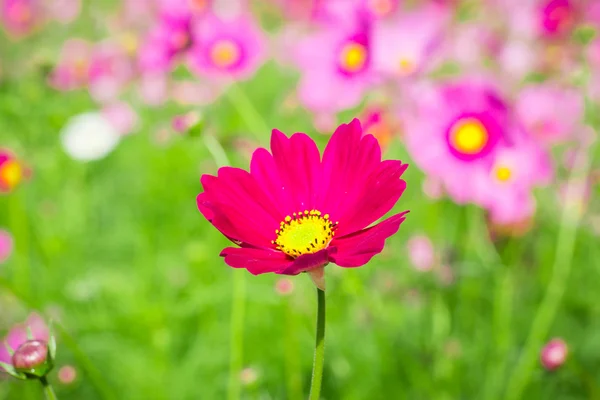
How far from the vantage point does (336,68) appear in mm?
865

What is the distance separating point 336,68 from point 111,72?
114 cm

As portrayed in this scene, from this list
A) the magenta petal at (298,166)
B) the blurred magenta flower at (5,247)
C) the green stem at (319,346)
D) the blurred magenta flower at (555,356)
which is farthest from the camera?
the blurred magenta flower at (5,247)

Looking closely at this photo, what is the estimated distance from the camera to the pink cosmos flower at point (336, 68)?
2.62 feet

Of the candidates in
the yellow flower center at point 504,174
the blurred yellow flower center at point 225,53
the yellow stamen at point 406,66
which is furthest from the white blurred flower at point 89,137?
the yellow flower center at point 504,174

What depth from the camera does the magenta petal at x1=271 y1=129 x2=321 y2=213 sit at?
1.35ft

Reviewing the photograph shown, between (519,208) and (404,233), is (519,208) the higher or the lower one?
Result: the higher one

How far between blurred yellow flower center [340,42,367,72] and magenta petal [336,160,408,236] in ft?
1.50

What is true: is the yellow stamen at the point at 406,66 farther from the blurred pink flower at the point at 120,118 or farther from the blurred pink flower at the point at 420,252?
the blurred pink flower at the point at 120,118

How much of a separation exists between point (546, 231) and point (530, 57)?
387mm

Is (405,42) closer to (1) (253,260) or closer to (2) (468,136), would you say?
(2) (468,136)

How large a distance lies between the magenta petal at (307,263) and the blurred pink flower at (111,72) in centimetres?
158

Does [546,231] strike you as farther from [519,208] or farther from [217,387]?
[217,387]

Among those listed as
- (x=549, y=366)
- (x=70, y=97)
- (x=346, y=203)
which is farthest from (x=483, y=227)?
(x=70, y=97)

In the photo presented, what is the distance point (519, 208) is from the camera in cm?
86
